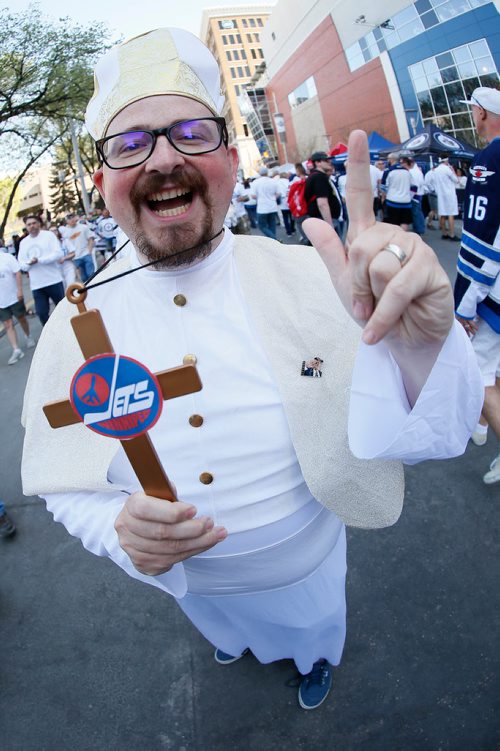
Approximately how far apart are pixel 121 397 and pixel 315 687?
5.27 ft

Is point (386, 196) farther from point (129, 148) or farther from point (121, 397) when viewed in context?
point (121, 397)

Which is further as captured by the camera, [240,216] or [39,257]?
[240,216]

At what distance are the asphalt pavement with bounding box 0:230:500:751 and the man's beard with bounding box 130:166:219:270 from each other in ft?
5.72

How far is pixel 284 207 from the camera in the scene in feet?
40.5

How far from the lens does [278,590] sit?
157 centimetres

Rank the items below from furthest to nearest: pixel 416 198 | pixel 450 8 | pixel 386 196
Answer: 1. pixel 450 8
2. pixel 416 198
3. pixel 386 196

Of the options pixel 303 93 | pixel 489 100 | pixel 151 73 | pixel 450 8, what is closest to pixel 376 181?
pixel 489 100

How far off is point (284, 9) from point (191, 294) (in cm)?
4037

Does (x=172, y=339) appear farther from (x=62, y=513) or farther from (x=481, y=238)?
(x=481, y=238)

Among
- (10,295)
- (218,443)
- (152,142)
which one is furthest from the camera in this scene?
(10,295)

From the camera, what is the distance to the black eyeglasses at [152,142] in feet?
3.80

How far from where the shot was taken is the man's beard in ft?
3.79

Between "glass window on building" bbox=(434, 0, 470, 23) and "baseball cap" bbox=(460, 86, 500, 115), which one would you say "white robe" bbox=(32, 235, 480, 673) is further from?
"glass window on building" bbox=(434, 0, 470, 23)

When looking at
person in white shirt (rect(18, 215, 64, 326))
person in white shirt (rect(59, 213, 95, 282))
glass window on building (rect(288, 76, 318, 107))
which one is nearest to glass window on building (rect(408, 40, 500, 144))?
glass window on building (rect(288, 76, 318, 107))
